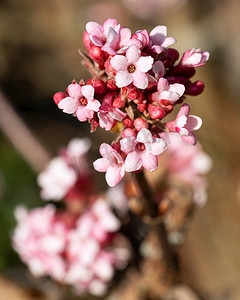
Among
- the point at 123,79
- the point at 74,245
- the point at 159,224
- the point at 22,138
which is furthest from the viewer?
the point at 22,138

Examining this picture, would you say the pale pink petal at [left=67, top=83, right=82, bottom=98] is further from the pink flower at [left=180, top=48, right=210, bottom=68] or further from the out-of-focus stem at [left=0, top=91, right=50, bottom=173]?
the out-of-focus stem at [left=0, top=91, right=50, bottom=173]

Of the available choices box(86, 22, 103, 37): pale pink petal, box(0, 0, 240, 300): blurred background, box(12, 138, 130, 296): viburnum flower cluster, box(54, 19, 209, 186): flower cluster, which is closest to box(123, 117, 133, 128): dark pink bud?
box(54, 19, 209, 186): flower cluster

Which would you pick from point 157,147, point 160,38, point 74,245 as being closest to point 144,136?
point 157,147

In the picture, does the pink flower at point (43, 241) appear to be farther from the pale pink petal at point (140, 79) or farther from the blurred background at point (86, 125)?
the pale pink petal at point (140, 79)

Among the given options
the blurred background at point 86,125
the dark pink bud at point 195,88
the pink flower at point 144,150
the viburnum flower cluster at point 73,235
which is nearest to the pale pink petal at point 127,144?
the pink flower at point 144,150

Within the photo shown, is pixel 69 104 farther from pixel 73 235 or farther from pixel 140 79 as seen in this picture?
pixel 73 235
